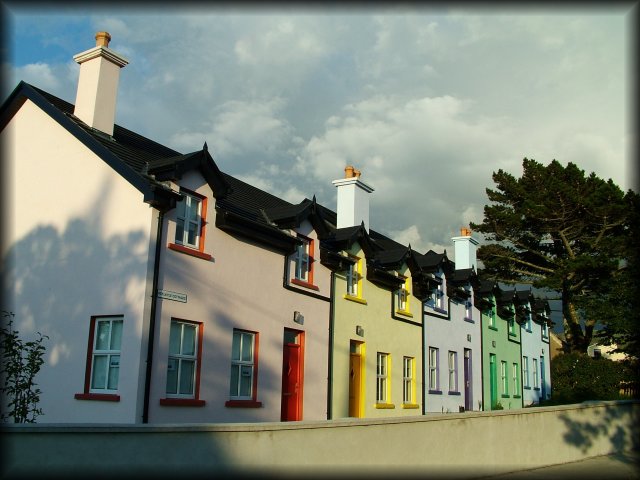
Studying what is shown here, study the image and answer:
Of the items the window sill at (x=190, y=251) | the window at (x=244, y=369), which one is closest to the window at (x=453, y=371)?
the window at (x=244, y=369)

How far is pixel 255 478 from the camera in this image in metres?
8.88

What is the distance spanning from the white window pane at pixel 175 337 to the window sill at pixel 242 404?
1890 mm

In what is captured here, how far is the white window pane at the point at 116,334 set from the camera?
43.3ft

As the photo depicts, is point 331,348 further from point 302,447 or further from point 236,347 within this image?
point 302,447

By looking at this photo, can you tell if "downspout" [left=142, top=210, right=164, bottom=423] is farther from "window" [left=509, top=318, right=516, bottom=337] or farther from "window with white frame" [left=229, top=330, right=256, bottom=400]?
"window" [left=509, top=318, right=516, bottom=337]

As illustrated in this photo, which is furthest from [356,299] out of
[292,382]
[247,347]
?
[247,347]

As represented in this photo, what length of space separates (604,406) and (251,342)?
9.84m

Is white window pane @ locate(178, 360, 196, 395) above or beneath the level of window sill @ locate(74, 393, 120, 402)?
above

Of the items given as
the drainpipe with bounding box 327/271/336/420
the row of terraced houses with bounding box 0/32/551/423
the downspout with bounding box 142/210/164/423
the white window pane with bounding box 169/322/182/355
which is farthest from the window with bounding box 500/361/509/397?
the downspout with bounding box 142/210/164/423

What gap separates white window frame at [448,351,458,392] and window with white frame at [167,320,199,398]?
49.3ft

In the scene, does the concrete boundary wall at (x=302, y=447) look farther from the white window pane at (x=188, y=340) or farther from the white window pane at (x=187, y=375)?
the white window pane at (x=188, y=340)

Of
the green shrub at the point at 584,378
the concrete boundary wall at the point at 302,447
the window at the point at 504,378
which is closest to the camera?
the concrete boundary wall at the point at 302,447

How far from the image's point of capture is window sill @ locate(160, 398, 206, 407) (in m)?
13.0

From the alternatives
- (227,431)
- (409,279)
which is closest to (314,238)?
(409,279)
